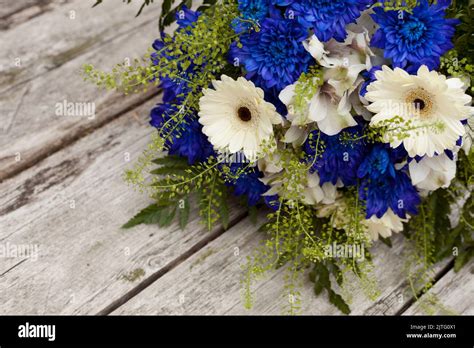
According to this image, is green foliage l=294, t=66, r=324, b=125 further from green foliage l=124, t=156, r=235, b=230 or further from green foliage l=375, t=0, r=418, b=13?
green foliage l=124, t=156, r=235, b=230

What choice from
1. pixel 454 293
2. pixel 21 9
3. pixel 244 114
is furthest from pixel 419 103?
pixel 21 9

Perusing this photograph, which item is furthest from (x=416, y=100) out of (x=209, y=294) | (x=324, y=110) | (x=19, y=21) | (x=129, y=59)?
(x=19, y=21)

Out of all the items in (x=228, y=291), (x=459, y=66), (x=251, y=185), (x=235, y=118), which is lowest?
(x=228, y=291)

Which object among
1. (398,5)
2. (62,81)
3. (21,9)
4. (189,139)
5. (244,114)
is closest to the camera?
(398,5)

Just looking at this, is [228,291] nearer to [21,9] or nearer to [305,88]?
[305,88]

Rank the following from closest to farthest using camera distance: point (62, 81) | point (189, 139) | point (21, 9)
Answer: point (189, 139), point (62, 81), point (21, 9)

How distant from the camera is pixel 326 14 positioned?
81 cm

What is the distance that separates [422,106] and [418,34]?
0.09 metres

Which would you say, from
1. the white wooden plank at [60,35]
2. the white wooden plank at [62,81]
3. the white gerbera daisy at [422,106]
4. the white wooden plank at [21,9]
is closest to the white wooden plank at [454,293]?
the white gerbera daisy at [422,106]

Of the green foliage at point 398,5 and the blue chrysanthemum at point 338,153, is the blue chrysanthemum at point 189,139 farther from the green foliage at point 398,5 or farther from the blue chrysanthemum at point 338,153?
the green foliage at point 398,5

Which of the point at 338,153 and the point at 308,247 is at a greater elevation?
the point at 338,153

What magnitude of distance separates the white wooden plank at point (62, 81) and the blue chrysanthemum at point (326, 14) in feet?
1.66

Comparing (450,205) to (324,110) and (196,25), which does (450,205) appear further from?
(196,25)

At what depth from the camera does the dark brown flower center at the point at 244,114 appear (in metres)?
0.89
